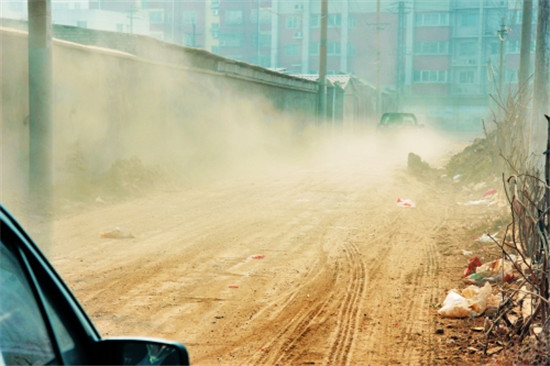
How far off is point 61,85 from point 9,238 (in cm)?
1276

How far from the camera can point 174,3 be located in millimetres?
78438

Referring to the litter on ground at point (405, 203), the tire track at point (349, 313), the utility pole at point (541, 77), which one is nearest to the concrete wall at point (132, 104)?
the litter on ground at point (405, 203)

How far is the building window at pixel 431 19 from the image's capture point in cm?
8000

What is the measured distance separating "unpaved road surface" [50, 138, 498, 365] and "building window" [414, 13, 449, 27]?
67.9 m

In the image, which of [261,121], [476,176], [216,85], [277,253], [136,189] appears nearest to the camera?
[277,253]

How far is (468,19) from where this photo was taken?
79.1 m

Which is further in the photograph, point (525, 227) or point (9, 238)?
point (525, 227)

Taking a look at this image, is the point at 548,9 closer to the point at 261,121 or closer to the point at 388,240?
the point at 388,240

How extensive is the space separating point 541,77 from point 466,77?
69517 mm

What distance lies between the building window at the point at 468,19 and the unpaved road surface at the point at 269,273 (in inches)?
2648

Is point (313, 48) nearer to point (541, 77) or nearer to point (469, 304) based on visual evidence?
point (541, 77)

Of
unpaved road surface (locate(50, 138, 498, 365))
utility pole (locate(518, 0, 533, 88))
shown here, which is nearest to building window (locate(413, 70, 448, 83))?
utility pole (locate(518, 0, 533, 88))

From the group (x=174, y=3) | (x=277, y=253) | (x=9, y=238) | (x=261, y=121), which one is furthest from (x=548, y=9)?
(x=174, y=3)

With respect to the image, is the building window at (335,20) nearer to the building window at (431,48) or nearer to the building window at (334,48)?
the building window at (334,48)
